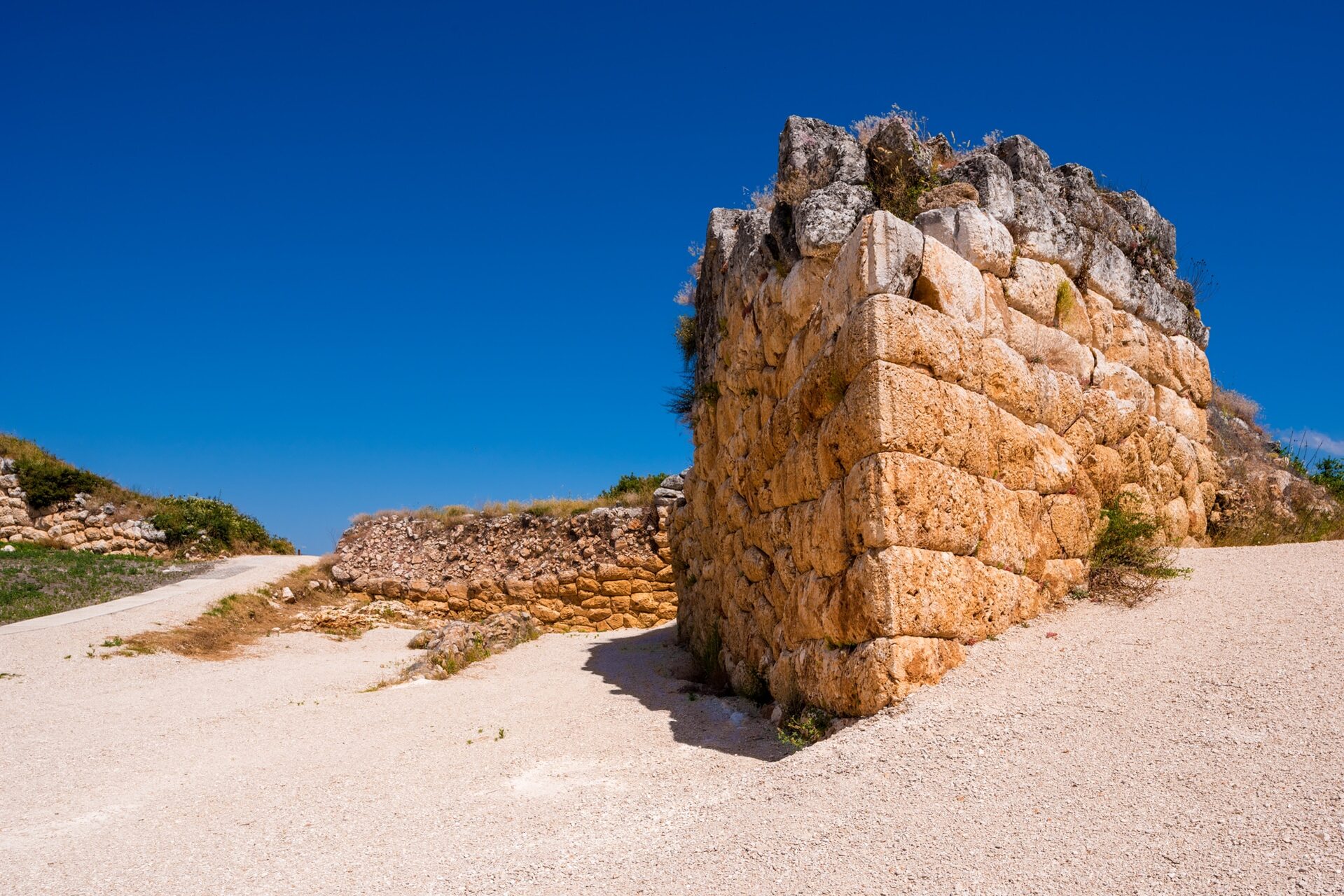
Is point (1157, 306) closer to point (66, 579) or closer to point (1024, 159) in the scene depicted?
point (1024, 159)

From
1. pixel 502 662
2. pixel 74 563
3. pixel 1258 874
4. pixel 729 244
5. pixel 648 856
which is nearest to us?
pixel 1258 874

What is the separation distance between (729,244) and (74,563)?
14.7 m

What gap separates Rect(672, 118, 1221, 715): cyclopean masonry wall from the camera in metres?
4.77

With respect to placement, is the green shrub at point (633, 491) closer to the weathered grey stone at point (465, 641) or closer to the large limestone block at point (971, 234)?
the weathered grey stone at point (465, 641)

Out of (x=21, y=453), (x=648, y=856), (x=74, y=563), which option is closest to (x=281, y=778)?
(x=648, y=856)

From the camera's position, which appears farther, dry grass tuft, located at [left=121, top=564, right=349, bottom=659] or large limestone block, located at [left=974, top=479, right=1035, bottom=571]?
dry grass tuft, located at [left=121, top=564, right=349, bottom=659]

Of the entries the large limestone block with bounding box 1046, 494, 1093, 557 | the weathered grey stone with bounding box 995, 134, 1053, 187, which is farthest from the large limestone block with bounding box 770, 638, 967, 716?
the weathered grey stone with bounding box 995, 134, 1053, 187

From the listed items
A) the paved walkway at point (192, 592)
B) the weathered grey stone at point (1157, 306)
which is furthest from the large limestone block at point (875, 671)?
the paved walkway at point (192, 592)

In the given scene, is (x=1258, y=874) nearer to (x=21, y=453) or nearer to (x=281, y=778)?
(x=281, y=778)

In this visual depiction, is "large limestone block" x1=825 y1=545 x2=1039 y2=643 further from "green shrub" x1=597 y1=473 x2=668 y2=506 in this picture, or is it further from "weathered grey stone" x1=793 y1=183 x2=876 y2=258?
"green shrub" x1=597 y1=473 x2=668 y2=506

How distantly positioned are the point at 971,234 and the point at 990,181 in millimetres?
778

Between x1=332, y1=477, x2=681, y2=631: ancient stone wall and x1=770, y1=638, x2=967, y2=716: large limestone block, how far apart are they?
805cm

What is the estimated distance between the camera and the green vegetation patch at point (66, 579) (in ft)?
41.9

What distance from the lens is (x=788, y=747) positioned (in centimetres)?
515
